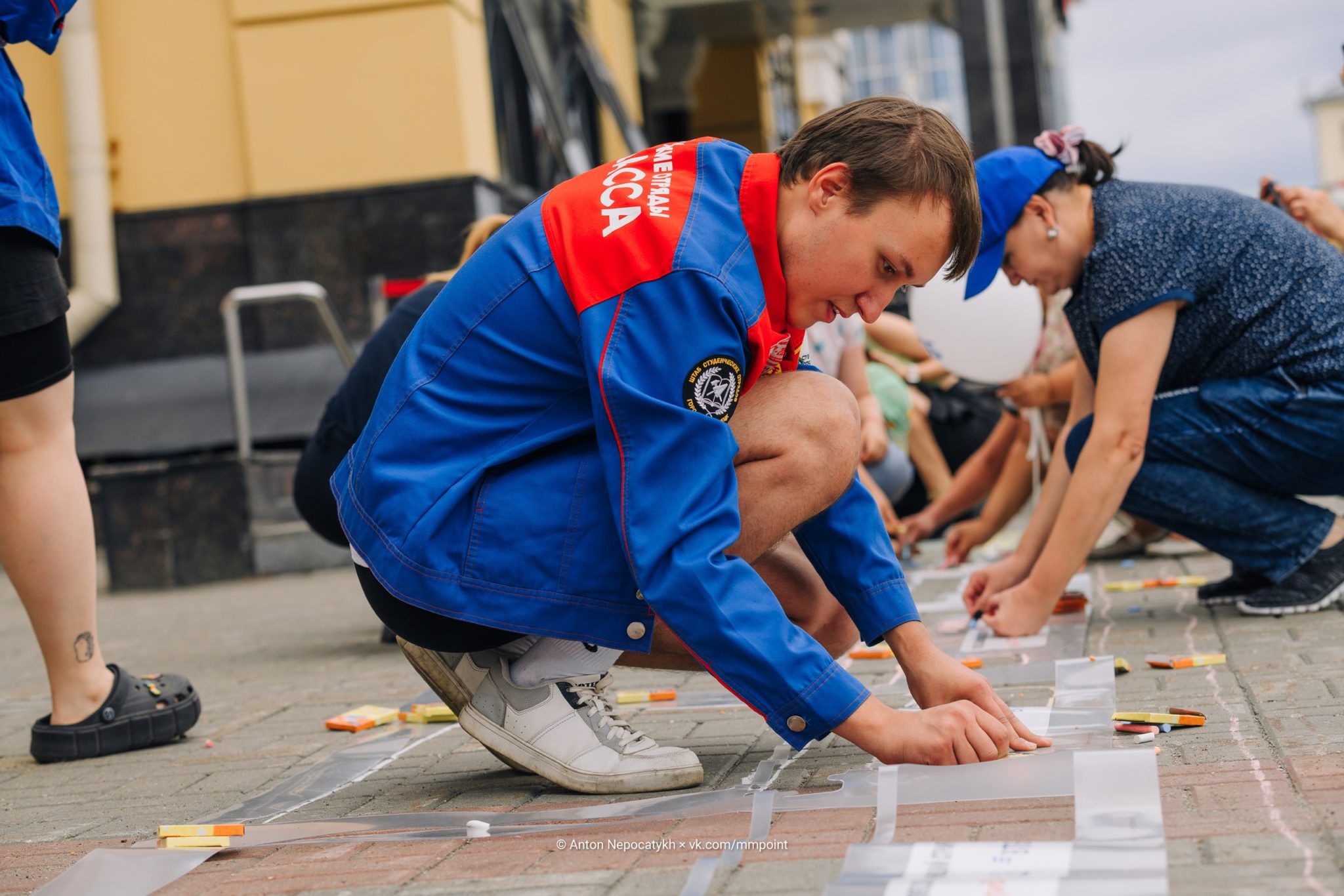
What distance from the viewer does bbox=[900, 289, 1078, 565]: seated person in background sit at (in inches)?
186

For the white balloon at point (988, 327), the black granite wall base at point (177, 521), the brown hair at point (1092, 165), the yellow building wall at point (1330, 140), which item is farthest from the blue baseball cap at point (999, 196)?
the yellow building wall at point (1330, 140)

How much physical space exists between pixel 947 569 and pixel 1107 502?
6.04 feet

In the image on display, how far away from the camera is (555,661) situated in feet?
7.95

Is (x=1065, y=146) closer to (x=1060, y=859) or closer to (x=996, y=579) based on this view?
(x=996, y=579)

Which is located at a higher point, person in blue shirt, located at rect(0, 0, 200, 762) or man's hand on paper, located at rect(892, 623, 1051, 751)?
person in blue shirt, located at rect(0, 0, 200, 762)

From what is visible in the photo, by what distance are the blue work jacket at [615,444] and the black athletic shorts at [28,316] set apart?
2.90 ft

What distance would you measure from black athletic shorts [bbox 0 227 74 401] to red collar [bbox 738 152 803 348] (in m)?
1.54

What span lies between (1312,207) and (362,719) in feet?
10.8

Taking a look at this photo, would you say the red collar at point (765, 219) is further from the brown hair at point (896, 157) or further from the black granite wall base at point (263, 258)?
the black granite wall base at point (263, 258)

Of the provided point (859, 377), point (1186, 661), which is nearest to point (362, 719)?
point (1186, 661)

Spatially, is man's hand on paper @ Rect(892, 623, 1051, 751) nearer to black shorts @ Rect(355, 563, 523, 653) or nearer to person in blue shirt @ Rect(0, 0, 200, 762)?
black shorts @ Rect(355, 563, 523, 653)

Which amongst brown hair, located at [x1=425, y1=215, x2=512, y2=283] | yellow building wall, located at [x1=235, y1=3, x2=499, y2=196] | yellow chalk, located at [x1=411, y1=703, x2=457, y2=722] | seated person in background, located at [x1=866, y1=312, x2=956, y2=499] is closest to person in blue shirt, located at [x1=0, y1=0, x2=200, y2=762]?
yellow chalk, located at [x1=411, y1=703, x2=457, y2=722]

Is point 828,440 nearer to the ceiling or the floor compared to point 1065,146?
nearer to the floor

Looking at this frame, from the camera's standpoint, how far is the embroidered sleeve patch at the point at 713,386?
6.68 feet
